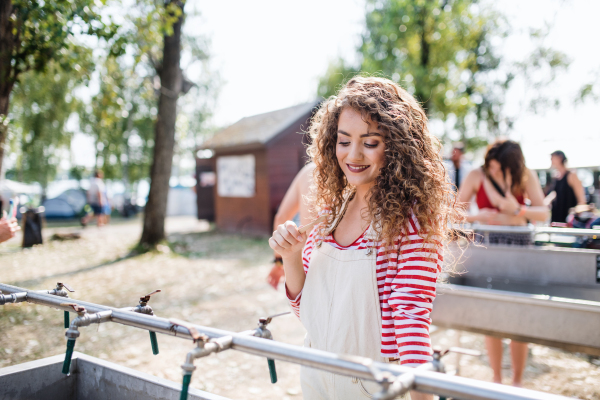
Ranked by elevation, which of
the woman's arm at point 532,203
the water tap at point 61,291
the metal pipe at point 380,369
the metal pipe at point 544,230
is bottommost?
the water tap at point 61,291

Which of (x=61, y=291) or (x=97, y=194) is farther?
(x=97, y=194)

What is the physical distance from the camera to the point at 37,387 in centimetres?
195

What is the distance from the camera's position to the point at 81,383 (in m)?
2.08

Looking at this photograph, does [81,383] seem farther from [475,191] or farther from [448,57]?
[448,57]

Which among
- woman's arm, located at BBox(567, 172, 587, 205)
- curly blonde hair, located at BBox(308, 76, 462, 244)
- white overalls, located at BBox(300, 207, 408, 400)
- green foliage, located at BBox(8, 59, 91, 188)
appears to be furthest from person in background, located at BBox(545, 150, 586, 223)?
green foliage, located at BBox(8, 59, 91, 188)

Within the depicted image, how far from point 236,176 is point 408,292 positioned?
1434cm

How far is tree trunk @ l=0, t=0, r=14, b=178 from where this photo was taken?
435 centimetres

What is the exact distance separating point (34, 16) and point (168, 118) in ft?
20.3

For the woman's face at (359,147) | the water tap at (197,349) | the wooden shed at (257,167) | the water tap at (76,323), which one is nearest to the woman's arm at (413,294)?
the woman's face at (359,147)

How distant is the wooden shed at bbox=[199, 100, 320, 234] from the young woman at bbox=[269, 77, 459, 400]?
11.6 metres

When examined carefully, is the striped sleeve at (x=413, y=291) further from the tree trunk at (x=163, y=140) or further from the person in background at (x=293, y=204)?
the tree trunk at (x=163, y=140)

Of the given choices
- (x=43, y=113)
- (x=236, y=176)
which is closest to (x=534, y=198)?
(x=236, y=176)

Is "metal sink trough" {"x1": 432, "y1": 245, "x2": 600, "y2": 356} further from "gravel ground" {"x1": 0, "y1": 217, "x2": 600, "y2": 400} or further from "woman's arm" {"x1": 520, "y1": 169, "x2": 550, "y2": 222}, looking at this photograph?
"gravel ground" {"x1": 0, "y1": 217, "x2": 600, "y2": 400}

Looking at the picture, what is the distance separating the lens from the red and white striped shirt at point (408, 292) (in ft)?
4.11
